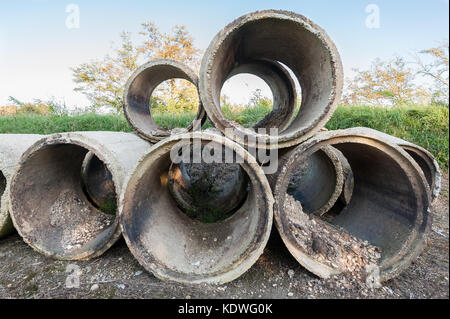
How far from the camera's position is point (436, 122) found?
4.38m

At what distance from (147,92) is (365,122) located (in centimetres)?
444

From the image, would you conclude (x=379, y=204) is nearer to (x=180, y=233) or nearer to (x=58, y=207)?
(x=180, y=233)

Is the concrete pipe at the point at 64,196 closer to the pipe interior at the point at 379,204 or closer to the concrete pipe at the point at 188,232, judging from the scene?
the concrete pipe at the point at 188,232

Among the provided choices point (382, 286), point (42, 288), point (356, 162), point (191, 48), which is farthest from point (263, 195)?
point (191, 48)

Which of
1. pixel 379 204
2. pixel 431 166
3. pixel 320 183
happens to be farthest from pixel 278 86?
pixel 431 166

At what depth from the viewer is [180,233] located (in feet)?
7.84

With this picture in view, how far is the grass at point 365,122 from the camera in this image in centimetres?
432

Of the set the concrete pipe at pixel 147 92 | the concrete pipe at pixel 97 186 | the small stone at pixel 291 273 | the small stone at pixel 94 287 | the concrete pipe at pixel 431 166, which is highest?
the concrete pipe at pixel 147 92

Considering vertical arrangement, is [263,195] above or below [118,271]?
above

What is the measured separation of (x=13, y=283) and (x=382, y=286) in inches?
118

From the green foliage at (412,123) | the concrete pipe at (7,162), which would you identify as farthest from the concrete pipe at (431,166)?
the concrete pipe at (7,162)

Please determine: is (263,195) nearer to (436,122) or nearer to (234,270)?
(234,270)

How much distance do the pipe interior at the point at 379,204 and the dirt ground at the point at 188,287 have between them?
27 cm

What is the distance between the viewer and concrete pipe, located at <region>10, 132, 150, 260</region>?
6.37 feet
